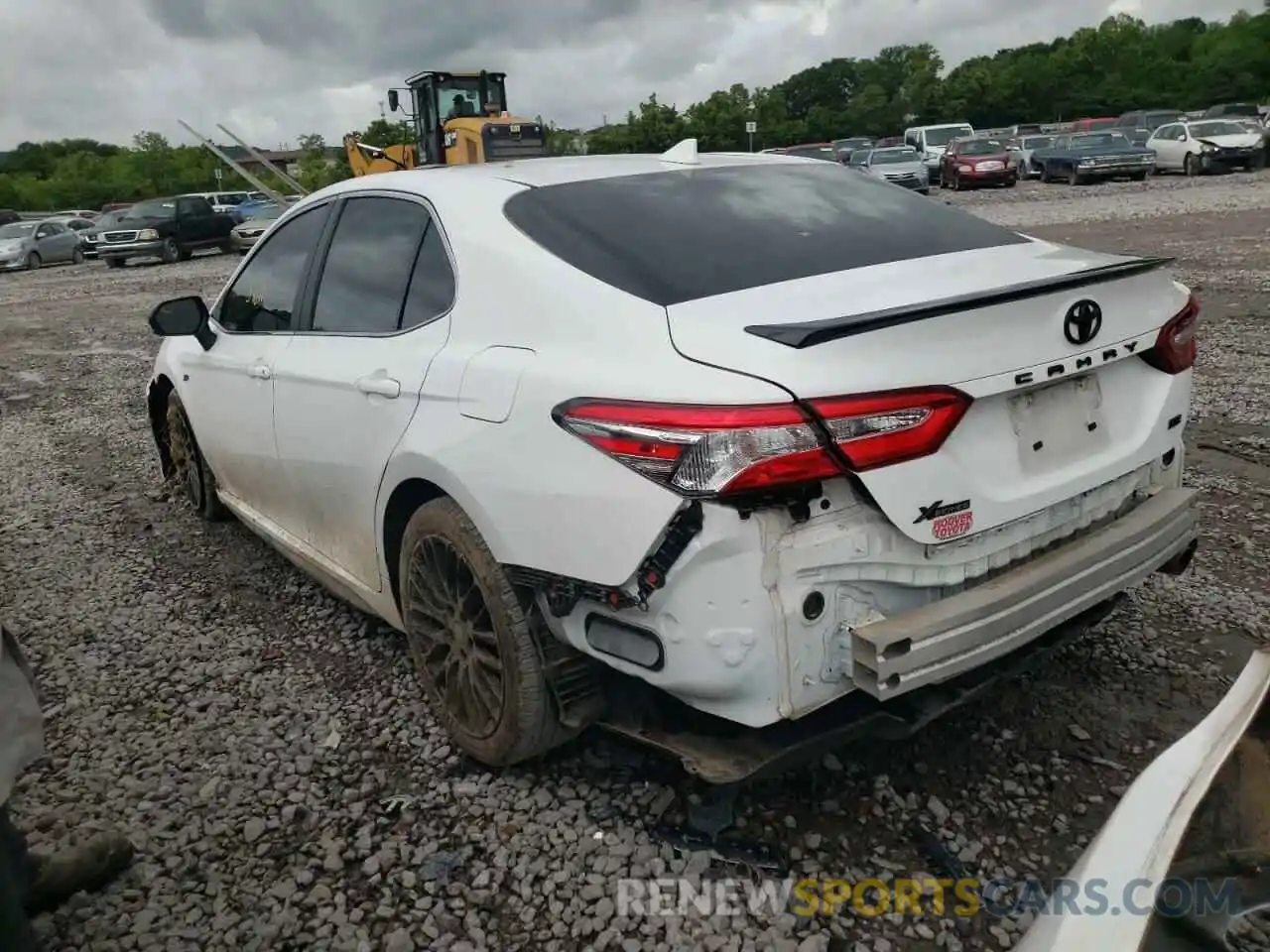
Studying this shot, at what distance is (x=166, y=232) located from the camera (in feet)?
85.1

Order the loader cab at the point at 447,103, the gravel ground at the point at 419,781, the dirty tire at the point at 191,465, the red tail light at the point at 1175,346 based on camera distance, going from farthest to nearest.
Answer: the loader cab at the point at 447,103 < the dirty tire at the point at 191,465 < the red tail light at the point at 1175,346 < the gravel ground at the point at 419,781

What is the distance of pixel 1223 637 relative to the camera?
11.6ft

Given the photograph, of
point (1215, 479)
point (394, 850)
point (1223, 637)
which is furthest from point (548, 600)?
point (1215, 479)

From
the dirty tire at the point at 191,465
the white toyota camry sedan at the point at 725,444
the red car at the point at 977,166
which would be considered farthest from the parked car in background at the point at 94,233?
the white toyota camry sedan at the point at 725,444

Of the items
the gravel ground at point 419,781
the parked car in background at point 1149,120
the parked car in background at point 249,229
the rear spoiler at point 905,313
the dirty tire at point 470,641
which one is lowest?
the gravel ground at point 419,781

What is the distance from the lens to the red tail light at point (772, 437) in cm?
217

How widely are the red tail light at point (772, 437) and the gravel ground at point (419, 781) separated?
3.46 ft

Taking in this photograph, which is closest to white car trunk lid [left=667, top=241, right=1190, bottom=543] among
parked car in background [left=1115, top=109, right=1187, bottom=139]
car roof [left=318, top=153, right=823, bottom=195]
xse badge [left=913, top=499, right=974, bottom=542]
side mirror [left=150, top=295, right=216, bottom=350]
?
xse badge [left=913, top=499, right=974, bottom=542]

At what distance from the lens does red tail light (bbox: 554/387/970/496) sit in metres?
2.17

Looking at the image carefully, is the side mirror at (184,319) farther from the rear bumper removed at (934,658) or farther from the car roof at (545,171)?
the rear bumper removed at (934,658)

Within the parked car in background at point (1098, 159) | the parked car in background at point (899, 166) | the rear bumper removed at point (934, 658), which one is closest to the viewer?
the rear bumper removed at point (934, 658)

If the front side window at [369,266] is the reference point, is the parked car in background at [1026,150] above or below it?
above

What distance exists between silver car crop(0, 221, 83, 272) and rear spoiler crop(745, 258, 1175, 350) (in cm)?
3222

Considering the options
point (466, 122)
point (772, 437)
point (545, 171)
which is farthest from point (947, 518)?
point (466, 122)
